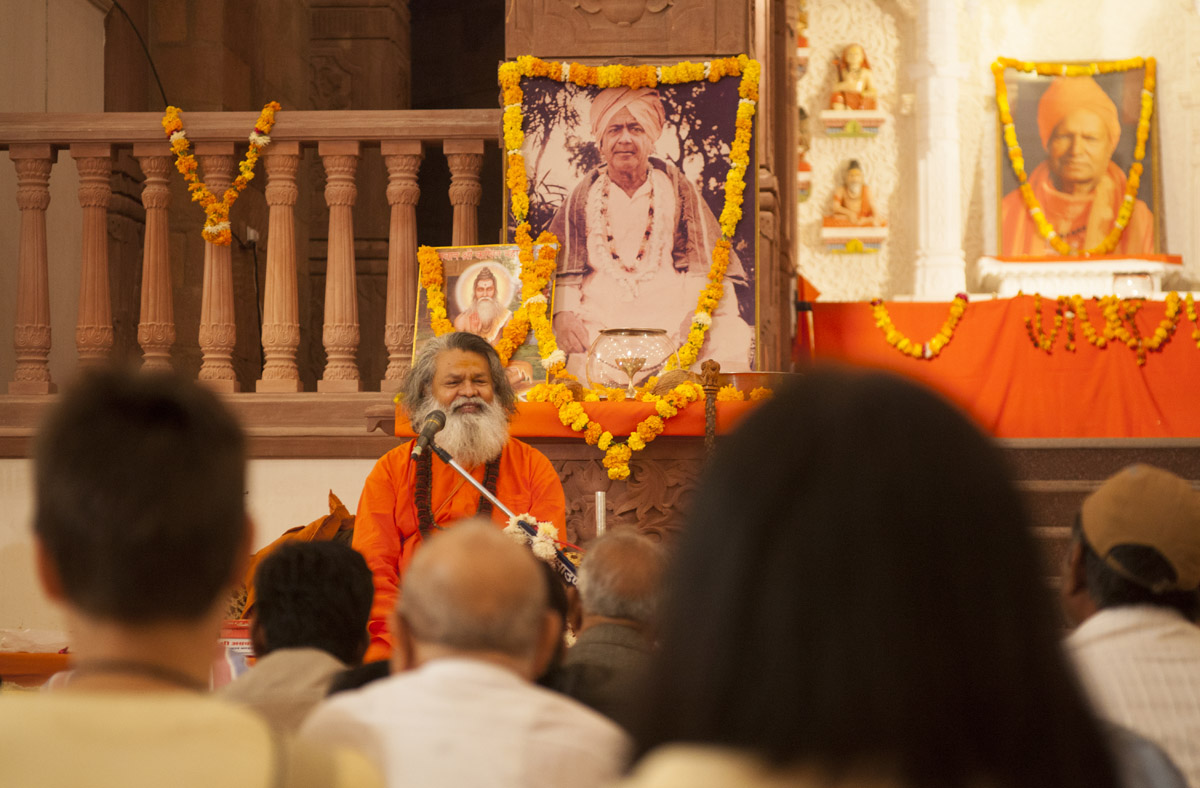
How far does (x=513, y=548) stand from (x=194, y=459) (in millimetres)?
567

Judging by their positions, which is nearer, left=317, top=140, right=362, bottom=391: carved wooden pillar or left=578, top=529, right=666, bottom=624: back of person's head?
left=578, top=529, right=666, bottom=624: back of person's head

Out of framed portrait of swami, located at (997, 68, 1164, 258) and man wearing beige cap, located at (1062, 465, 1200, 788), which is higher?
framed portrait of swami, located at (997, 68, 1164, 258)

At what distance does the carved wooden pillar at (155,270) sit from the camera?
591 centimetres

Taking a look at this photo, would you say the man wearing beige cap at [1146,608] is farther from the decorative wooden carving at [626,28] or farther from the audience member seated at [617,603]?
the decorative wooden carving at [626,28]

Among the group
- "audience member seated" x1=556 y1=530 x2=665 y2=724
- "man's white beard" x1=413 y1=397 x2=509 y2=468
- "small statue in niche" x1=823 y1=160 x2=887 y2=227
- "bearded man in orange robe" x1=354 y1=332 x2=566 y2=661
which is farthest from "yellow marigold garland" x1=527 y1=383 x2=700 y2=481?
"small statue in niche" x1=823 y1=160 x2=887 y2=227

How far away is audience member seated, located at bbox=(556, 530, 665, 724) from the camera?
7.38 ft

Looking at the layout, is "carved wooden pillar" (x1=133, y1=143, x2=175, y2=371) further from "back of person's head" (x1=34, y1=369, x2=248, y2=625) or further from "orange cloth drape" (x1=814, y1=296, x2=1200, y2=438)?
"back of person's head" (x1=34, y1=369, x2=248, y2=625)

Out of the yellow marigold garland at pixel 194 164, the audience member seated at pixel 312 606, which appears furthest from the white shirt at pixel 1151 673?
the yellow marigold garland at pixel 194 164

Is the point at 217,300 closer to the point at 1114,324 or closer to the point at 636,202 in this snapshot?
the point at 636,202

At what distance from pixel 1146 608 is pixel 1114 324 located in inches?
277

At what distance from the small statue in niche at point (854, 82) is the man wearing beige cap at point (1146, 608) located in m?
11.0

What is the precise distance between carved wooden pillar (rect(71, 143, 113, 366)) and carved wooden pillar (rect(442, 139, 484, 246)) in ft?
5.39

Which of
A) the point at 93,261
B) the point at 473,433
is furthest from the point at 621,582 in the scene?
the point at 93,261

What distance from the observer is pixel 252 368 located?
8648 mm
